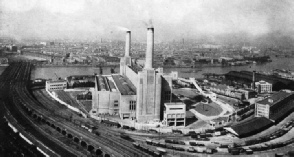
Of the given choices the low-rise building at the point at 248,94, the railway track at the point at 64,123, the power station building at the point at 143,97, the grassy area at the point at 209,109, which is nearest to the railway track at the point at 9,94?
the railway track at the point at 64,123

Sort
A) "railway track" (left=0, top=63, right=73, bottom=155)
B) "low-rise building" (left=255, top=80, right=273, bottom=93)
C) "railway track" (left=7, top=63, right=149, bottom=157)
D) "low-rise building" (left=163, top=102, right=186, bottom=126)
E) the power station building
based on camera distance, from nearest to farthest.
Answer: "railway track" (left=7, top=63, right=149, bottom=157), "railway track" (left=0, top=63, right=73, bottom=155), "low-rise building" (left=163, top=102, right=186, bottom=126), the power station building, "low-rise building" (left=255, top=80, right=273, bottom=93)

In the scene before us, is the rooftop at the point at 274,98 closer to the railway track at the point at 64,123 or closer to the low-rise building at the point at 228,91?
the low-rise building at the point at 228,91

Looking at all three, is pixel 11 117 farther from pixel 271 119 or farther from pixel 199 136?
pixel 271 119

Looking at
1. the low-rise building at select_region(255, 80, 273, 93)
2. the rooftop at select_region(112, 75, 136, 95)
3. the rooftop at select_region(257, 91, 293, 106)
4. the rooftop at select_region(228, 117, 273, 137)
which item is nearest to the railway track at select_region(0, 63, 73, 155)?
the rooftop at select_region(112, 75, 136, 95)

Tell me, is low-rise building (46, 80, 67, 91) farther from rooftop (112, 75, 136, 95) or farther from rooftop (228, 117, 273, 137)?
rooftop (228, 117, 273, 137)

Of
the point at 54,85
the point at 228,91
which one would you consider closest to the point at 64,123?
the point at 54,85

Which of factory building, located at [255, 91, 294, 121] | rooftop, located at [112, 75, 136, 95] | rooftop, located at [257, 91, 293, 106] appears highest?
rooftop, located at [112, 75, 136, 95]

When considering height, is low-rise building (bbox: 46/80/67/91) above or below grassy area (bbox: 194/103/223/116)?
above

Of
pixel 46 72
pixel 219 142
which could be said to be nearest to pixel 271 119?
pixel 219 142
